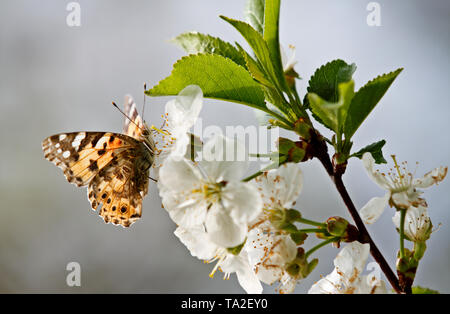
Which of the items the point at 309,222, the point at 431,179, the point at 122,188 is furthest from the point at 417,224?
the point at 122,188

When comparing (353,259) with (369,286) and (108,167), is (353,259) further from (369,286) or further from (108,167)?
(108,167)

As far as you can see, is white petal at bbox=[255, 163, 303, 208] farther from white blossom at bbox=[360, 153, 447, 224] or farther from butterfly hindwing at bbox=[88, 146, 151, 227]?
butterfly hindwing at bbox=[88, 146, 151, 227]

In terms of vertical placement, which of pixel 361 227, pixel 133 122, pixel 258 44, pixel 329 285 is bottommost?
pixel 329 285

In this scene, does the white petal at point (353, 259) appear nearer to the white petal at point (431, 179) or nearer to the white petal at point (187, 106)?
the white petal at point (431, 179)

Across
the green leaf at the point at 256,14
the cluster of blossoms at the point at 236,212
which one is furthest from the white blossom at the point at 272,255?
the green leaf at the point at 256,14

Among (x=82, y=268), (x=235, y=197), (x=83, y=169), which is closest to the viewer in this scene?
(x=235, y=197)

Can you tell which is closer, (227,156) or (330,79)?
(227,156)

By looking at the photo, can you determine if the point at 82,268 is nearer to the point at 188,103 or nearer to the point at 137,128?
the point at 137,128
